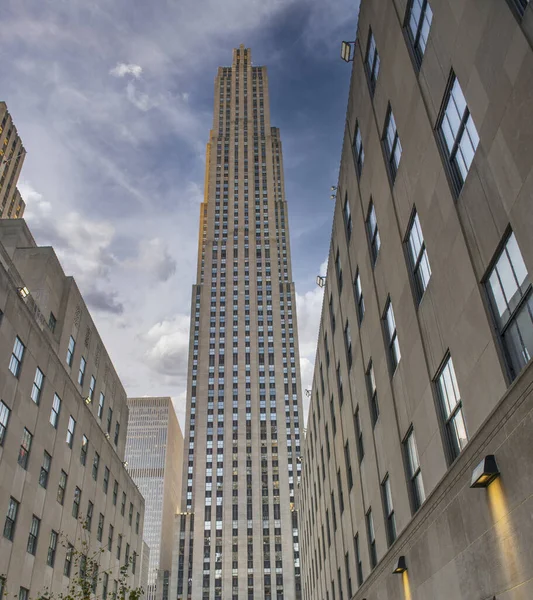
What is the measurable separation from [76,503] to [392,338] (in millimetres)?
29573

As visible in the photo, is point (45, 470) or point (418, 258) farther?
point (45, 470)

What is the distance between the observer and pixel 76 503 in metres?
39.6

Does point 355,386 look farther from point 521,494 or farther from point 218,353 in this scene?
point 218,353

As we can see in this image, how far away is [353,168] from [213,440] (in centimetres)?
12799

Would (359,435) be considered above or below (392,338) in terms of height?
below

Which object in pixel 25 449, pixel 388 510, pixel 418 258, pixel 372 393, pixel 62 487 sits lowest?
pixel 388 510

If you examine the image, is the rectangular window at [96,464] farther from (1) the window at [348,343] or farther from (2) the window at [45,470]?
(1) the window at [348,343]

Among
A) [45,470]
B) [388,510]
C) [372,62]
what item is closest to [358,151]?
[372,62]

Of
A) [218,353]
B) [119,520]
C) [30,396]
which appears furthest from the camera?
[218,353]

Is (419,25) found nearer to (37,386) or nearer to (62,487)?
(37,386)

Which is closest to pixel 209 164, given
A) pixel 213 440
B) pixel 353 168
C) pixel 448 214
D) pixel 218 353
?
pixel 218 353

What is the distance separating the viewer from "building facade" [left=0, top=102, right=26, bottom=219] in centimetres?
12625

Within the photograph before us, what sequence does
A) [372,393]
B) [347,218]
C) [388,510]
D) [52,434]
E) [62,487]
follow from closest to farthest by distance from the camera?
[388,510] → [372,393] → [347,218] → [52,434] → [62,487]

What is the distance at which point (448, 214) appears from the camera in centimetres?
1495
